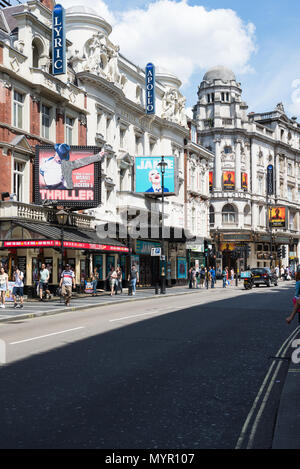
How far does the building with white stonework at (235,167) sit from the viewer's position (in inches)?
2704

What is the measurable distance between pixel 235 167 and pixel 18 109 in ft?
150

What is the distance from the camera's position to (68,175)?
29938 millimetres

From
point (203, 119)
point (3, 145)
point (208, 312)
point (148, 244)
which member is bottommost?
point (208, 312)

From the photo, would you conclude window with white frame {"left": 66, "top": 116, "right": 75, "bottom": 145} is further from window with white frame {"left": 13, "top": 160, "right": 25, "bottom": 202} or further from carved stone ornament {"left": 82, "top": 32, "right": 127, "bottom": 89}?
window with white frame {"left": 13, "top": 160, "right": 25, "bottom": 202}

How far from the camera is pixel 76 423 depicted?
18.4 ft

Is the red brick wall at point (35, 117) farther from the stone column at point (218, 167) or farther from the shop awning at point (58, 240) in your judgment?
the stone column at point (218, 167)

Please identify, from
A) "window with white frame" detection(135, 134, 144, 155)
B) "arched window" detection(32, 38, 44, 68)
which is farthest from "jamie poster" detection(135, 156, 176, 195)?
"arched window" detection(32, 38, 44, 68)

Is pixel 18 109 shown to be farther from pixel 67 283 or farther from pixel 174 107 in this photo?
pixel 174 107

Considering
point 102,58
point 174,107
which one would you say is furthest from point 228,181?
point 102,58

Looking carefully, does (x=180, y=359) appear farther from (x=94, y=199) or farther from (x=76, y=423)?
(x=94, y=199)

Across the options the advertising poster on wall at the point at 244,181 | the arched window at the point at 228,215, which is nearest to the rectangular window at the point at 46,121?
the arched window at the point at 228,215

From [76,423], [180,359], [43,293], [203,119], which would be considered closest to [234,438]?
[76,423]

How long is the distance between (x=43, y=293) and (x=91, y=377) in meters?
20.1
